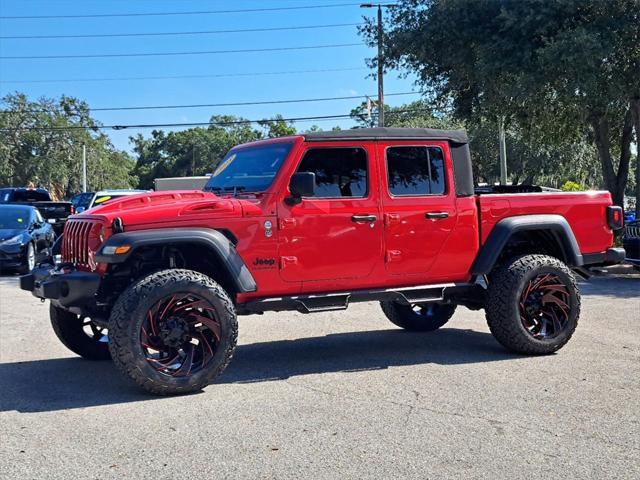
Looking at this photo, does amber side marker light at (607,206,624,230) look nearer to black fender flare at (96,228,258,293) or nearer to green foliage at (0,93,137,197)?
black fender flare at (96,228,258,293)

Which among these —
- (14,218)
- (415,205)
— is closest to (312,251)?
(415,205)

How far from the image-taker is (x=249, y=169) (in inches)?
262

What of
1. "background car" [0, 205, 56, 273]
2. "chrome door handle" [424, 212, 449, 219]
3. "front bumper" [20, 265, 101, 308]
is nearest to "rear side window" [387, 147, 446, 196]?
"chrome door handle" [424, 212, 449, 219]

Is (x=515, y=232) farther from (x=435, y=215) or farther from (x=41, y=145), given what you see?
(x=41, y=145)

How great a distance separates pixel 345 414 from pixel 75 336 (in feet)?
10.2

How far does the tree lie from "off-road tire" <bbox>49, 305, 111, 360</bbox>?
11525 millimetres

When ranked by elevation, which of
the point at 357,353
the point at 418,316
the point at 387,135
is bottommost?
the point at 357,353

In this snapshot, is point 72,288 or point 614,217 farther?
point 614,217

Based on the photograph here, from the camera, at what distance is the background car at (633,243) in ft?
42.1

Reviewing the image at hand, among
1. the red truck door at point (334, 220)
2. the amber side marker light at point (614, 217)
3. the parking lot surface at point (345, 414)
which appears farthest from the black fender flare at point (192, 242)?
the amber side marker light at point (614, 217)

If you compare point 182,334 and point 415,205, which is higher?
point 415,205

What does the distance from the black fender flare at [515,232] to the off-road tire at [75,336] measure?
3661 millimetres

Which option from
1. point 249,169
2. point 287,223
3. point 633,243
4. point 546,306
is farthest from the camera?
point 633,243

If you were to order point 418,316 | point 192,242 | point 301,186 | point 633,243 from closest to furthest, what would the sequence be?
point 192,242 → point 301,186 → point 418,316 → point 633,243
